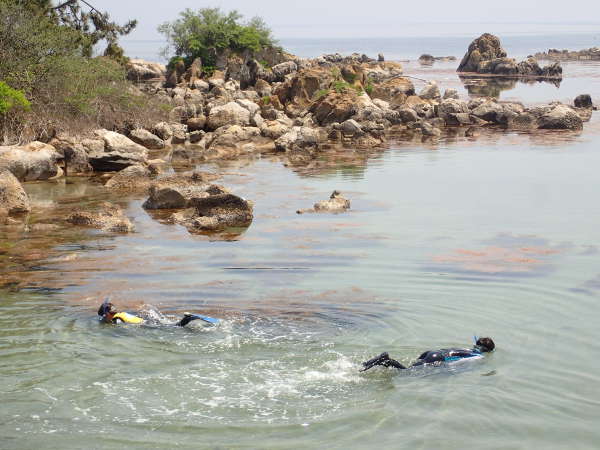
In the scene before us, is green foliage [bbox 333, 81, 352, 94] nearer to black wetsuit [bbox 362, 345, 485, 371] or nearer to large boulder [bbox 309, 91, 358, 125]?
large boulder [bbox 309, 91, 358, 125]

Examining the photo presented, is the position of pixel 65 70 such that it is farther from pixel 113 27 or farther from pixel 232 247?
pixel 232 247

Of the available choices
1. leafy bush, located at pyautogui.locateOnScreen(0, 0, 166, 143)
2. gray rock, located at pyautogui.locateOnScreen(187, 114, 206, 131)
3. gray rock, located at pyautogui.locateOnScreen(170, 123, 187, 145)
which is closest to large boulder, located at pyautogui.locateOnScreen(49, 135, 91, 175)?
leafy bush, located at pyautogui.locateOnScreen(0, 0, 166, 143)

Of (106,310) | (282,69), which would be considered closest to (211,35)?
(282,69)

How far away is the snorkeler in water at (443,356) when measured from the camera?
12.6 metres

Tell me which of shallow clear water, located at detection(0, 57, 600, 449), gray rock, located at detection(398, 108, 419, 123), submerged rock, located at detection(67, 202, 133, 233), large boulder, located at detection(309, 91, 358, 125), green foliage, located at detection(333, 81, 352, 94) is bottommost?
shallow clear water, located at detection(0, 57, 600, 449)

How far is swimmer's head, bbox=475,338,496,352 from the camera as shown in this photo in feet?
44.3

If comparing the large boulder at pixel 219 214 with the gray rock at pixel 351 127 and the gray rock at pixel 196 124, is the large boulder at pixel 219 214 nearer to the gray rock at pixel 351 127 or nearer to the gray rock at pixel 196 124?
the gray rock at pixel 196 124

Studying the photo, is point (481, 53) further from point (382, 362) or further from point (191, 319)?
point (382, 362)

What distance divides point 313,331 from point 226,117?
106ft

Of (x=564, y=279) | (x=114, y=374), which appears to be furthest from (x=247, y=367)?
(x=564, y=279)

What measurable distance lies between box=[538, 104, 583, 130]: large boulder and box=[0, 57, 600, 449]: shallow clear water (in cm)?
2390

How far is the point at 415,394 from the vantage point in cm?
1223

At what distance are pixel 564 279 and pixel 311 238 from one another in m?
6.87

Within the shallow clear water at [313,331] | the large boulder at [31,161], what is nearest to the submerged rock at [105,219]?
the shallow clear water at [313,331]
